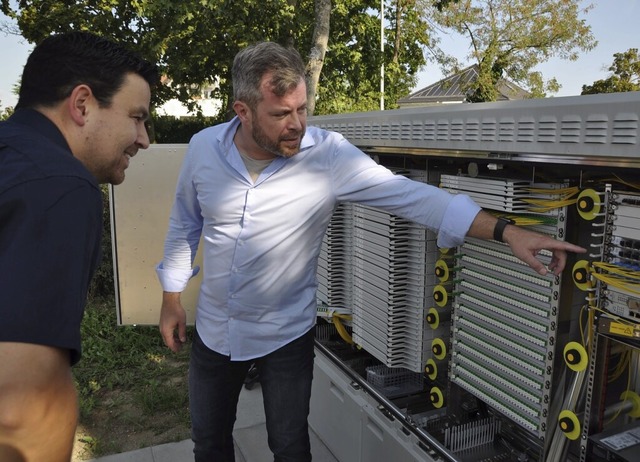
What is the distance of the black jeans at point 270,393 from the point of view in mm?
2168

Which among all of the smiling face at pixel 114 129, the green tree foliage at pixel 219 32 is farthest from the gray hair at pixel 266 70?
the green tree foliage at pixel 219 32

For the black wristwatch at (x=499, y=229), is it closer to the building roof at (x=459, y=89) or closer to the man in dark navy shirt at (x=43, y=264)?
the man in dark navy shirt at (x=43, y=264)

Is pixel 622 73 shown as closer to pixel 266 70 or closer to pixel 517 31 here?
pixel 517 31

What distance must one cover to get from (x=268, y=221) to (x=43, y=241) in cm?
117

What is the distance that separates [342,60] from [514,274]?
498 inches

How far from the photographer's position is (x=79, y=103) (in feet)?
3.81

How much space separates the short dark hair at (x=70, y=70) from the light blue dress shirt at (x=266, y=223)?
34.2 inches

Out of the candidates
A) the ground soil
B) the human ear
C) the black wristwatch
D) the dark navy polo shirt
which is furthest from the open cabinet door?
the dark navy polo shirt

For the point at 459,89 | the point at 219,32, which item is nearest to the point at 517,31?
the point at 459,89

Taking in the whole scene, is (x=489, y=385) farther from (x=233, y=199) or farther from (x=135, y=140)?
(x=135, y=140)

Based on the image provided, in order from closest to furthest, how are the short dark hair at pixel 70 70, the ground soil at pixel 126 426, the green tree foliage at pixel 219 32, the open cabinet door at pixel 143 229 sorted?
the short dark hair at pixel 70 70
the ground soil at pixel 126 426
the open cabinet door at pixel 143 229
the green tree foliage at pixel 219 32

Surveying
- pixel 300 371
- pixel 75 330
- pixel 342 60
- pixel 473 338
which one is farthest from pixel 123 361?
pixel 342 60

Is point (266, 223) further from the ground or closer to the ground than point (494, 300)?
further from the ground

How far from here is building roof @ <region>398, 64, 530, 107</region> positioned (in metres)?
22.1
